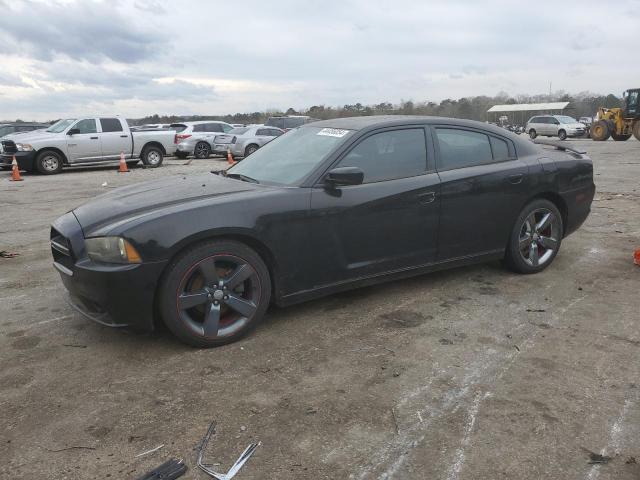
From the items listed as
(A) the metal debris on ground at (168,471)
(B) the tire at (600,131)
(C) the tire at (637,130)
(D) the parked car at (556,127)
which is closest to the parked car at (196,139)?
(A) the metal debris on ground at (168,471)

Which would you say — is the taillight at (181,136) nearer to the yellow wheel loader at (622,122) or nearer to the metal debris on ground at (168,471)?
the metal debris on ground at (168,471)

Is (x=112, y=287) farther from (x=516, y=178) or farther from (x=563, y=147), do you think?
(x=563, y=147)

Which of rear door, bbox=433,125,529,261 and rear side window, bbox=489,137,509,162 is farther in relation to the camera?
rear side window, bbox=489,137,509,162

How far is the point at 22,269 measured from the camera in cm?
556

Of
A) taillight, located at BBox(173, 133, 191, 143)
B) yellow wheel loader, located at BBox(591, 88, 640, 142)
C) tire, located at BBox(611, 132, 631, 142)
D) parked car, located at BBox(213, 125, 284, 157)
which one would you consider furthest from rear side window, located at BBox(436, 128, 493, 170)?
tire, located at BBox(611, 132, 631, 142)

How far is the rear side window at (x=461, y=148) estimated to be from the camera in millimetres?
4477

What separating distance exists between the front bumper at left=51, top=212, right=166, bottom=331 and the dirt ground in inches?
11.2

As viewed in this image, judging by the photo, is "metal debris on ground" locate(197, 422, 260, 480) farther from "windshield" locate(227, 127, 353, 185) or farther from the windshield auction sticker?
the windshield auction sticker

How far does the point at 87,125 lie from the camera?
54.9ft

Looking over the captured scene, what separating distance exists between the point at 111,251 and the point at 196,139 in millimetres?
19496

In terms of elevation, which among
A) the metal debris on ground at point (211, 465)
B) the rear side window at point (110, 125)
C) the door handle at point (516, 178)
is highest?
the rear side window at point (110, 125)

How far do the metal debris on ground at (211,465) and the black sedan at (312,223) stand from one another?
100cm

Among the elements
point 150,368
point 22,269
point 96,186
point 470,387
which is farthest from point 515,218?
point 96,186

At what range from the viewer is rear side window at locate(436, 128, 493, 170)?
448cm
